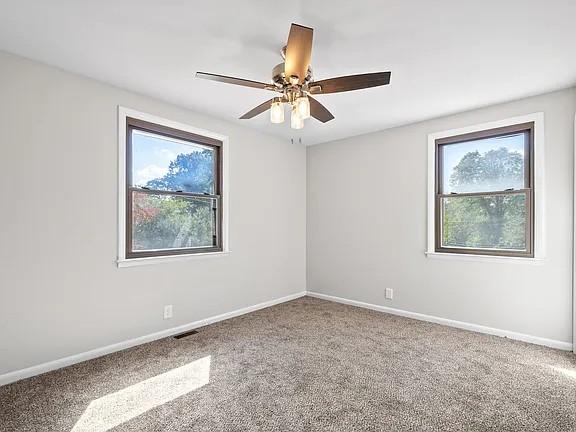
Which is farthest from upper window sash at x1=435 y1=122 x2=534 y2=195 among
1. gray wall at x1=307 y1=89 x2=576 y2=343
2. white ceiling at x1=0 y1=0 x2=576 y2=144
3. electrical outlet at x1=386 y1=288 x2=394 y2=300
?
electrical outlet at x1=386 y1=288 x2=394 y2=300

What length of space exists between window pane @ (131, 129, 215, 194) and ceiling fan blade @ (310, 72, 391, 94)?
1.96 metres

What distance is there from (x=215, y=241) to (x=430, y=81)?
283cm

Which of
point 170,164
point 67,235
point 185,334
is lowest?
point 185,334


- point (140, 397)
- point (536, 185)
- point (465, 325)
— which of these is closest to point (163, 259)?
point (140, 397)

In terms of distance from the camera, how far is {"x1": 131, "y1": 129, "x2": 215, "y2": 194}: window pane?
319cm

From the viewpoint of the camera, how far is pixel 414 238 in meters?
3.97

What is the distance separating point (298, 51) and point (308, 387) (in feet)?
7.24

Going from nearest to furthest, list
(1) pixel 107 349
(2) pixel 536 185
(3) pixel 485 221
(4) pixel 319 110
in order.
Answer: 1. (4) pixel 319 110
2. (1) pixel 107 349
3. (2) pixel 536 185
4. (3) pixel 485 221

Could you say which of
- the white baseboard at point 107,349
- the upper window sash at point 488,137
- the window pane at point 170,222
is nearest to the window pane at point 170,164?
the window pane at point 170,222

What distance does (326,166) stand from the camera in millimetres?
4836

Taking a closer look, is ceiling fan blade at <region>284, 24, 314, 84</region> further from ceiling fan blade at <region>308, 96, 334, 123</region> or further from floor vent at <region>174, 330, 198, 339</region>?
floor vent at <region>174, 330, 198, 339</region>

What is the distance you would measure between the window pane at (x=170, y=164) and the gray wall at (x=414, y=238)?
6.12ft

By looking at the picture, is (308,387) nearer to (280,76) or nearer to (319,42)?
(280,76)

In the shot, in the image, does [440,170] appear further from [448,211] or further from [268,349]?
[268,349]
